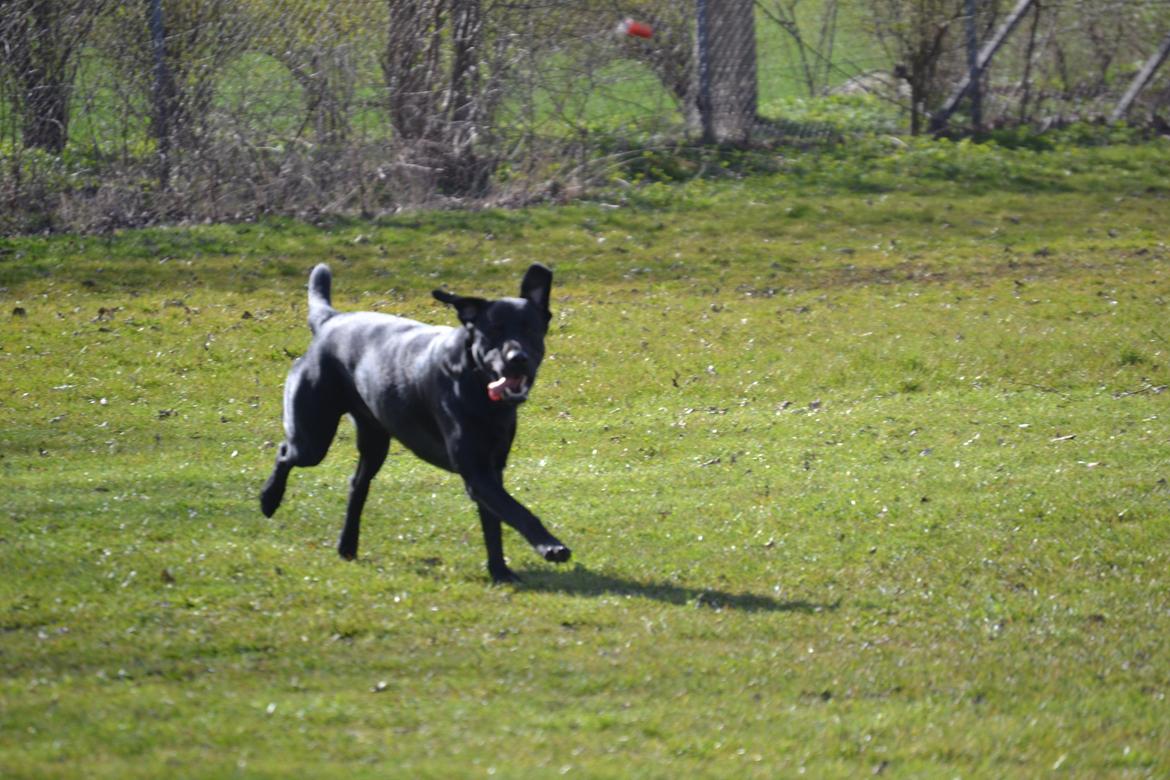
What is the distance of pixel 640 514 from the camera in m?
9.86

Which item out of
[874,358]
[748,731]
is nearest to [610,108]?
[874,358]

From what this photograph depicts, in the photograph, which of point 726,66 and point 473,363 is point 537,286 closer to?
point 473,363

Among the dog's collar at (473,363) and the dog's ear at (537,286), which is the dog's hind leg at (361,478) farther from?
the dog's ear at (537,286)

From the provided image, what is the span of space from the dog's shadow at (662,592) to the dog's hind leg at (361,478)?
1.01 meters

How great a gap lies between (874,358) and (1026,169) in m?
9.18

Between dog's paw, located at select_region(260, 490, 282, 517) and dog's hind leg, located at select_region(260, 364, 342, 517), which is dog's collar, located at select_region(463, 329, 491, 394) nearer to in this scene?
dog's hind leg, located at select_region(260, 364, 342, 517)

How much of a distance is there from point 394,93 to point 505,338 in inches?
539

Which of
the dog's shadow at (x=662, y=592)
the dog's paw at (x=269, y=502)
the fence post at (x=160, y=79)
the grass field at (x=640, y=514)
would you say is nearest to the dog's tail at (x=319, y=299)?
the dog's paw at (x=269, y=502)

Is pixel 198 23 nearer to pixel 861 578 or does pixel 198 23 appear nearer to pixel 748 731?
pixel 861 578

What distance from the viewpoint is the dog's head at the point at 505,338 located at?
7395 mm

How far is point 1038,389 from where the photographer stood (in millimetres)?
13812

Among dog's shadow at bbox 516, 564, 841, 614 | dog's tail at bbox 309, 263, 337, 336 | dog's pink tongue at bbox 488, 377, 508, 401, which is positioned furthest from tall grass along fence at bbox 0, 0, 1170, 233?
dog's pink tongue at bbox 488, 377, 508, 401

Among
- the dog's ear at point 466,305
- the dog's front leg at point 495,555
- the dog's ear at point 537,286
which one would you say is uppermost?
the dog's ear at point 537,286

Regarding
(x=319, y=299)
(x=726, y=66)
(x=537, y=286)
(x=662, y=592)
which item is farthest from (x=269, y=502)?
(x=726, y=66)
